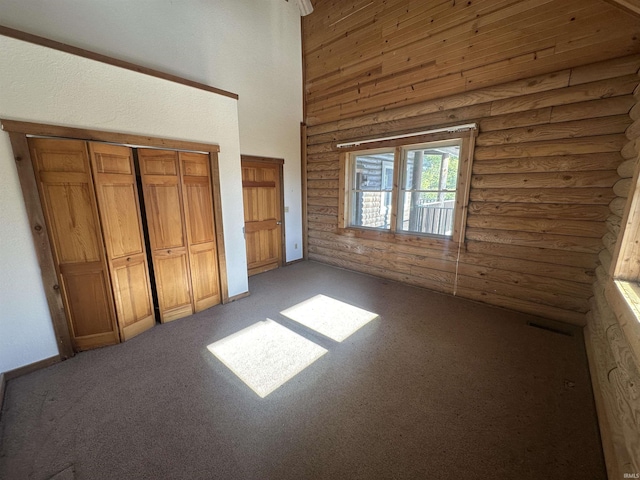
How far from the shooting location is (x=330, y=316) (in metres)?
3.05

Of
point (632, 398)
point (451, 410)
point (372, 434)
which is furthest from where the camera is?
point (451, 410)

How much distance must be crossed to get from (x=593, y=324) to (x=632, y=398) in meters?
1.44

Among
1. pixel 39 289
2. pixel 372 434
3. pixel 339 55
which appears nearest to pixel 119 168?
pixel 39 289

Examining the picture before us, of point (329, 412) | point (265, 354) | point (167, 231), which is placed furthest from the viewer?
point (167, 231)

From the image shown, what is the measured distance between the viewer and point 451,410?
1.77m

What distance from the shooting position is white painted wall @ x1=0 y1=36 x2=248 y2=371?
1932 mm

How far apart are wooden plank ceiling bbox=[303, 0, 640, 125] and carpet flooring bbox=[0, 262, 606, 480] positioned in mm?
2793

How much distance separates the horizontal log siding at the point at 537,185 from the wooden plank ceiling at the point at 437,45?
0.55ft

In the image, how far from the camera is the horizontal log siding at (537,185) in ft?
7.88

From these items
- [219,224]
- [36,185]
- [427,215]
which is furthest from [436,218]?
[36,185]

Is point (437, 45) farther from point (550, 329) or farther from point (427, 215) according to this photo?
point (550, 329)

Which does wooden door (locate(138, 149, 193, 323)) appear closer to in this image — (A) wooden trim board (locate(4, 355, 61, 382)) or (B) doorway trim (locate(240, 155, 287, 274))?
(A) wooden trim board (locate(4, 355, 61, 382))

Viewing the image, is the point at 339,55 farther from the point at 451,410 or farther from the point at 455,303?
the point at 451,410

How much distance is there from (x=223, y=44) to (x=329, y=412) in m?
4.67
